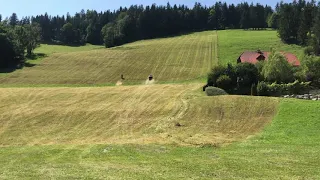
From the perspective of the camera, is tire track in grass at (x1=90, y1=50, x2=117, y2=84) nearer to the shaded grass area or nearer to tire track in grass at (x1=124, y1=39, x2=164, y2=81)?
tire track in grass at (x1=124, y1=39, x2=164, y2=81)

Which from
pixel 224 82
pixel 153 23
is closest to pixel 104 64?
pixel 224 82

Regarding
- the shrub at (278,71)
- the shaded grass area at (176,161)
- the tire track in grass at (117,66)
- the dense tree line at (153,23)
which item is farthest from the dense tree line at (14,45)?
the shaded grass area at (176,161)

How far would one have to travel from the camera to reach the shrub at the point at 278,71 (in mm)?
45250

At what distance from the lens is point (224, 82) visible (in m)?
45.7

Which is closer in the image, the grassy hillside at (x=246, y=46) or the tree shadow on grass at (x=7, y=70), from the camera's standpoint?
the tree shadow on grass at (x=7, y=70)

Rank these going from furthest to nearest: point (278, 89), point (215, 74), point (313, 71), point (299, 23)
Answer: point (299, 23)
point (313, 71)
point (215, 74)
point (278, 89)

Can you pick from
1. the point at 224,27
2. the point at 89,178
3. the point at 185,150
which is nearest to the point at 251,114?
the point at 185,150

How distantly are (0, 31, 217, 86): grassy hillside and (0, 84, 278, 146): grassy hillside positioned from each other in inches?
774

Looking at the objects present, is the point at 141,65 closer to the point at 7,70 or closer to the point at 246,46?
the point at 7,70

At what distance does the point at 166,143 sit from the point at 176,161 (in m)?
6.59

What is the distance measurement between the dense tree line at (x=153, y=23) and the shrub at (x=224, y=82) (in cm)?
9281

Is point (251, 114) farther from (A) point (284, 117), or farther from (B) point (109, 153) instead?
(B) point (109, 153)

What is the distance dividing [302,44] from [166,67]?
41006 mm

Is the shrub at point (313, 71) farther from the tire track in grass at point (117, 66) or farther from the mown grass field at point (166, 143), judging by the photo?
the tire track in grass at point (117, 66)
